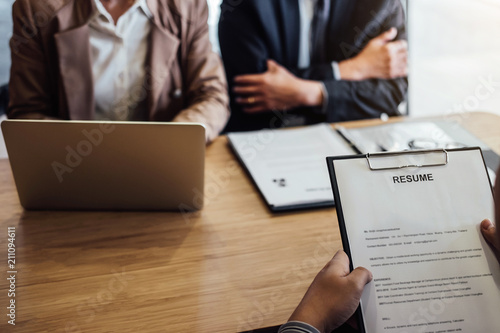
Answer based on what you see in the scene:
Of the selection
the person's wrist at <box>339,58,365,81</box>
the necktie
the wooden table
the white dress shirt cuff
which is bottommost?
the white dress shirt cuff

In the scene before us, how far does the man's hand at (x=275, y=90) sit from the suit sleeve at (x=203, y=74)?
1.03 ft

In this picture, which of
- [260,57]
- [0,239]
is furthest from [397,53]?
[0,239]

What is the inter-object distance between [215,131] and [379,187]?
0.74 meters

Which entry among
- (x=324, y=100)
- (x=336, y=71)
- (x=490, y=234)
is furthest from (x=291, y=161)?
(x=336, y=71)

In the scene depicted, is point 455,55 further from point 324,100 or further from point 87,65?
point 87,65

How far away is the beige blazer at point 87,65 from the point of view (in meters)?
1.64

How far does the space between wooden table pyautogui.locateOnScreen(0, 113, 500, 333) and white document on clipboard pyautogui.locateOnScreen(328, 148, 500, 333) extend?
5.9 inches

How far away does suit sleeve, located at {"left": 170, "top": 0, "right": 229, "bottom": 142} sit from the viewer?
5.51 feet

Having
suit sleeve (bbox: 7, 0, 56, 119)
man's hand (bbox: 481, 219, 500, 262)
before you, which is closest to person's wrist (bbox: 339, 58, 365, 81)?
suit sleeve (bbox: 7, 0, 56, 119)

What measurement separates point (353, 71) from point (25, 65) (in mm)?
1243

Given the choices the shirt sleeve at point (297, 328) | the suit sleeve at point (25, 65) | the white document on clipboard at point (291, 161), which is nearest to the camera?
the shirt sleeve at point (297, 328)

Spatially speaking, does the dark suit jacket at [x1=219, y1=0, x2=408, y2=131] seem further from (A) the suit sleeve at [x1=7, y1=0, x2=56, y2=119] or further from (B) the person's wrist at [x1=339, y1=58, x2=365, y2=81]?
(A) the suit sleeve at [x1=7, y1=0, x2=56, y2=119]

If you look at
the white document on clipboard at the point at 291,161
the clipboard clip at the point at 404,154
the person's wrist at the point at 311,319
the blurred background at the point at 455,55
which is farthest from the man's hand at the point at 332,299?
the blurred background at the point at 455,55

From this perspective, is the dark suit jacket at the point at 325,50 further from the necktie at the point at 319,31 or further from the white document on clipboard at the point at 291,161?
the white document on clipboard at the point at 291,161
